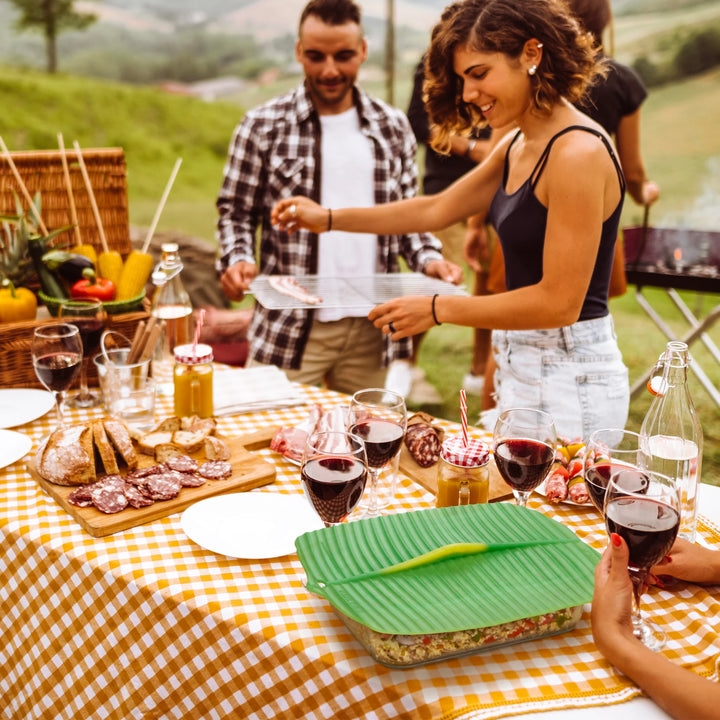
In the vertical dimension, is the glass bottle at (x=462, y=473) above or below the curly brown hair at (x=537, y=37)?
below

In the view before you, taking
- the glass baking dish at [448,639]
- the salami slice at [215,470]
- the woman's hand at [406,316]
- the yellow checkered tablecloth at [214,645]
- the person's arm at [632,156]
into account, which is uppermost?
the person's arm at [632,156]

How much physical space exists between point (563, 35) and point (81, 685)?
1.80 metres

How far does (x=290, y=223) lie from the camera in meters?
2.64

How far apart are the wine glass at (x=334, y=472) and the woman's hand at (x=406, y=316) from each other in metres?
A: 0.77

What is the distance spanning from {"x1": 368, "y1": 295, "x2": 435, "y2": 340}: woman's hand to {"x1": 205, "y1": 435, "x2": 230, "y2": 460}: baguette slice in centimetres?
55

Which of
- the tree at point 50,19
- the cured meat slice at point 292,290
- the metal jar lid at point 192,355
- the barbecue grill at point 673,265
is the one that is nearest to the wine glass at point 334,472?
the metal jar lid at point 192,355

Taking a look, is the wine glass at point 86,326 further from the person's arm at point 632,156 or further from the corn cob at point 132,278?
the person's arm at point 632,156

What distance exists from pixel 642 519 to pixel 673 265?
2.57 metres

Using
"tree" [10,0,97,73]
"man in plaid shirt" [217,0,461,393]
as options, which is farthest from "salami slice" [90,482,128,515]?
"tree" [10,0,97,73]

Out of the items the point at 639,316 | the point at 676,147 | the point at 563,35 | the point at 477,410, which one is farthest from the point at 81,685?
the point at 676,147

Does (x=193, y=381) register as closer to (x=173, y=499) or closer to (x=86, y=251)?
(x=173, y=499)

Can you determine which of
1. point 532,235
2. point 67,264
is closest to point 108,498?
point 67,264

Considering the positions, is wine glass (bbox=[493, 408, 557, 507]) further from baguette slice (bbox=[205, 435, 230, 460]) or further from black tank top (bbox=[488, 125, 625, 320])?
black tank top (bbox=[488, 125, 625, 320])

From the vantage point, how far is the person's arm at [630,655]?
3.42 ft
